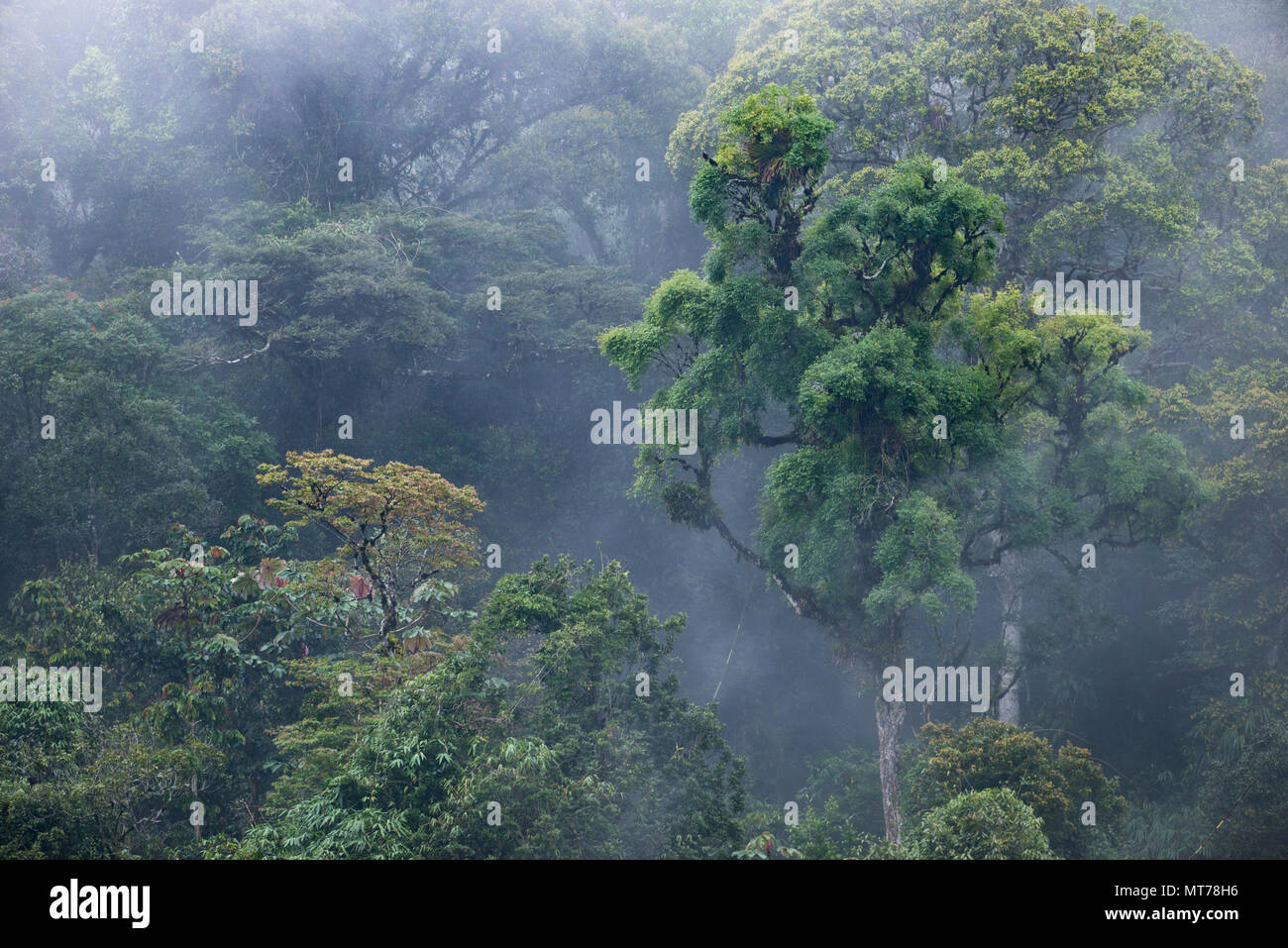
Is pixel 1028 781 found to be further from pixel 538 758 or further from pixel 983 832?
pixel 538 758

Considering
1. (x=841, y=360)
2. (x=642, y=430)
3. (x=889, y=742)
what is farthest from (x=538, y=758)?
(x=642, y=430)

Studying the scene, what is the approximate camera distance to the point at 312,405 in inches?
832

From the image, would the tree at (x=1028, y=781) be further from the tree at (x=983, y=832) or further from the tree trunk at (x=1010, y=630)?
the tree trunk at (x=1010, y=630)

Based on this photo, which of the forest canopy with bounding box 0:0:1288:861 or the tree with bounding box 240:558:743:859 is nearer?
the tree with bounding box 240:558:743:859

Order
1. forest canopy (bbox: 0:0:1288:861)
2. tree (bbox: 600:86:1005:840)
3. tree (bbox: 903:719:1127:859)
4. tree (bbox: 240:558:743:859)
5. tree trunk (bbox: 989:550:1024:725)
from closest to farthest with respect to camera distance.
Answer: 1. tree (bbox: 240:558:743:859)
2. tree (bbox: 903:719:1127:859)
3. forest canopy (bbox: 0:0:1288:861)
4. tree (bbox: 600:86:1005:840)
5. tree trunk (bbox: 989:550:1024:725)

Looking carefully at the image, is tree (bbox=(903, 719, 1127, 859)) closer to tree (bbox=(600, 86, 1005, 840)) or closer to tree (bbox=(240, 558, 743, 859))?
tree (bbox=(600, 86, 1005, 840))

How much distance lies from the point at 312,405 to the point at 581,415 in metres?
5.58

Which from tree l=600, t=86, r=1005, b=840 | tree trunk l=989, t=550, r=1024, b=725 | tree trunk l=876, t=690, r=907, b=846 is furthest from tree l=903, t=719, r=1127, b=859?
tree trunk l=989, t=550, r=1024, b=725

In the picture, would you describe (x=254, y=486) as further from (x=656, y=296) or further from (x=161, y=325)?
(x=656, y=296)

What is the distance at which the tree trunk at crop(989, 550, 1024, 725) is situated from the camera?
1708cm

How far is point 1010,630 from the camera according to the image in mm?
18594

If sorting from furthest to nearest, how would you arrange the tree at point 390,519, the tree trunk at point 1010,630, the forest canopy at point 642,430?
the tree trunk at point 1010,630 < the tree at point 390,519 < the forest canopy at point 642,430

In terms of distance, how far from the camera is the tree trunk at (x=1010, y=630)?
17.1 meters

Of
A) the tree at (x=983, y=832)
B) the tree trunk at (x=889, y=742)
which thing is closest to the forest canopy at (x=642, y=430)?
the tree at (x=983, y=832)
